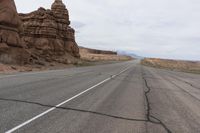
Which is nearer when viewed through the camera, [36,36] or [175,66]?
[36,36]

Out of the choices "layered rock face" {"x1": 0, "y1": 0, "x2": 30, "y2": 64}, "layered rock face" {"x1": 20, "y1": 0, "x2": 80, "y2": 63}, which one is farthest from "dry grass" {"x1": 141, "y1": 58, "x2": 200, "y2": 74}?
"layered rock face" {"x1": 0, "y1": 0, "x2": 30, "y2": 64}

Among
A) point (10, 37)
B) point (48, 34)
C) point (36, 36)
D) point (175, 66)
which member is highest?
point (48, 34)

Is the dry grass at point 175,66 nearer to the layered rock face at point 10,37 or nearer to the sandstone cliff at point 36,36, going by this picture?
the sandstone cliff at point 36,36

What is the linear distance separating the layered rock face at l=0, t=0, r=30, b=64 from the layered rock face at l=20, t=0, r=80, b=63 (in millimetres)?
11286

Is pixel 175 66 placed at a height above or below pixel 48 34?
below

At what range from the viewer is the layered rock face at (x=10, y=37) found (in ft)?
93.7

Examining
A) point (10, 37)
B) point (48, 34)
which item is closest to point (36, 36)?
point (48, 34)

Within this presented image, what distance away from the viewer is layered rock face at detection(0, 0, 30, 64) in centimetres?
2855

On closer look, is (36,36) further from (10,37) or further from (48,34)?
(10,37)

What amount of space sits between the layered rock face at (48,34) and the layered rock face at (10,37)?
444 inches

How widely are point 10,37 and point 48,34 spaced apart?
18.7 m

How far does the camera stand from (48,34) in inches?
1903

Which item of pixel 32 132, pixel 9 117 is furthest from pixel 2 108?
pixel 32 132

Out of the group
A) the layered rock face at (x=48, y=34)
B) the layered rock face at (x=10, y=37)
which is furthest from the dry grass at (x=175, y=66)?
the layered rock face at (x=10, y=37)
